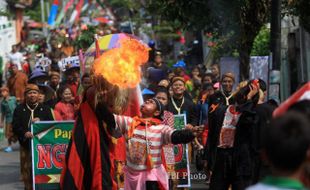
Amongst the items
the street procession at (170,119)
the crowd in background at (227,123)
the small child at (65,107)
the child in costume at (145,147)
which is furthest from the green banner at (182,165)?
the child in costume at (145,147)

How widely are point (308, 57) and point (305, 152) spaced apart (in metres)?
16.7

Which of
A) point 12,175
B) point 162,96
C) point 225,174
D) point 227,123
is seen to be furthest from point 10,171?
point 227,123

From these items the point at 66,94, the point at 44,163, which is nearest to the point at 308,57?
the point at 66,94

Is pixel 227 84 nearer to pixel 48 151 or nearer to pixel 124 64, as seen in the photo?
pixel 48 151

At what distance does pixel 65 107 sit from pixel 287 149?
9.02 metres

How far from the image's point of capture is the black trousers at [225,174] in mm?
9453

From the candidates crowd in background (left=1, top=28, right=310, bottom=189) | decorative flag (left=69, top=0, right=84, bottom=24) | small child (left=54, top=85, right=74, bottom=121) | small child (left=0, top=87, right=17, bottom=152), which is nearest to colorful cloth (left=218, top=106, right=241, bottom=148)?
crowd in background (left=1, top=28, right=310, bottom=189)

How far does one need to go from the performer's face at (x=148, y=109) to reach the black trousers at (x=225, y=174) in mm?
1010

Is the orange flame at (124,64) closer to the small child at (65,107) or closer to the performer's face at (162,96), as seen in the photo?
the performer's face at (162,96)

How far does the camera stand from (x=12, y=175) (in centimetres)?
1501

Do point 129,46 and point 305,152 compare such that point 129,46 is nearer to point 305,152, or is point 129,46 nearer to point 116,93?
point 116,93

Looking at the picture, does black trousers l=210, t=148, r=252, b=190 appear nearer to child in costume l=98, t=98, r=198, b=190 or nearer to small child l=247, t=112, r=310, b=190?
child in costume l=98, t=98, r=198, b=190

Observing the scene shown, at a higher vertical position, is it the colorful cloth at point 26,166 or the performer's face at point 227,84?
the performer's face at point 227,84

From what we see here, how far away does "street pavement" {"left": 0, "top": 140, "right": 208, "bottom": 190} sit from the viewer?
43.3 feet
